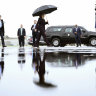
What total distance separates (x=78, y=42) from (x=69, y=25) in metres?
3.13

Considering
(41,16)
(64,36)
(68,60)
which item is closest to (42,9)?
(41,16)

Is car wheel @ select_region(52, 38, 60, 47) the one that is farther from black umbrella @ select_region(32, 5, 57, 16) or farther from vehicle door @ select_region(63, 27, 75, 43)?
black umbrella @ select_region(32, 5, 57, 16)

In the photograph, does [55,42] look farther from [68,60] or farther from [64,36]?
[68,60]

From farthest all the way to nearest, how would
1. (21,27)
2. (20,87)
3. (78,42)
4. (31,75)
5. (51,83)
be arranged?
(78,42) → (21,27) → (31,75) → (51,83) → (20,87)

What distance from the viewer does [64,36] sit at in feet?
101

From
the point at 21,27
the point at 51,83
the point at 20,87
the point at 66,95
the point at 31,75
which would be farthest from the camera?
the point at 21,27

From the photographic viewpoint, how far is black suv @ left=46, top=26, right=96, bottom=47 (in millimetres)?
30386

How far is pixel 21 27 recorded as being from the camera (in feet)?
84.5

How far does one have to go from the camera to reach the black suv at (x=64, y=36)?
99.7 ft

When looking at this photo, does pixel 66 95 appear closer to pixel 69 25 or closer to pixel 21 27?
pixel 21 27

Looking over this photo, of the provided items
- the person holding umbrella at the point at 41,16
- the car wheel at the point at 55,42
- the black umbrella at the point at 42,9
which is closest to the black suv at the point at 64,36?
the car wheel at the point at 55,42

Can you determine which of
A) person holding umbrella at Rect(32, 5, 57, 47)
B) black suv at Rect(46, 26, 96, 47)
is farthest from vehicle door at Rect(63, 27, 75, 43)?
person holding umbrella at Rect(32, 5, 57, 47)

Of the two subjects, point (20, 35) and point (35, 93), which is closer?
point (35, 93)

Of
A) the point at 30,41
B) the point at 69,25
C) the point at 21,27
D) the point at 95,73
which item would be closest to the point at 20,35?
the point at 21,27
